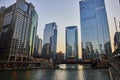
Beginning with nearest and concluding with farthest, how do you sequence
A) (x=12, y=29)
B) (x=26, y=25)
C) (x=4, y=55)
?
(x=4, y=55)
(x=12, y=29)
(x=26, y=25)

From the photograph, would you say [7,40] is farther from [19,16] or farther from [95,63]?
[95,63]

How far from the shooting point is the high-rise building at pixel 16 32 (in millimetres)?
154488

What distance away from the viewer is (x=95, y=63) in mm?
155500

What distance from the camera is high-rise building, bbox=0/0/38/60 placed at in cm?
15449

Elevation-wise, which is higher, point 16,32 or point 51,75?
point 16,32

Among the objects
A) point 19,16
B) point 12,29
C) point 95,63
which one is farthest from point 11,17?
point 95,63

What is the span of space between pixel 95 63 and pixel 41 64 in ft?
248

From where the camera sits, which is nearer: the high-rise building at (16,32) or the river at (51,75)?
the river at (51,75)

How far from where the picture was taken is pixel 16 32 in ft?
547

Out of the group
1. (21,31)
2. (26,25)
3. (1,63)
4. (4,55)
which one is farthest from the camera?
(26,25)

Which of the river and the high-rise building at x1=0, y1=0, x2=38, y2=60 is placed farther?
the high-rise building at x1=0, y1=0, x2=38, y2=60

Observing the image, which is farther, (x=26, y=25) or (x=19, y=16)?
(x=26, y=25)

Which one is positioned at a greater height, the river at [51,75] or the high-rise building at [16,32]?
the high-rise building at [16,32]

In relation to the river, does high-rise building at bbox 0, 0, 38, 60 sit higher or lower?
higher
